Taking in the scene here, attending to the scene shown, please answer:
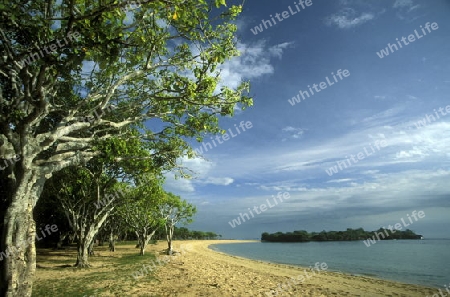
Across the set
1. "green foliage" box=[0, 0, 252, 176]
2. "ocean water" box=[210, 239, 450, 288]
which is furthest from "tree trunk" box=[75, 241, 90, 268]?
"ocean water" box=[210, 239, 450, 288]

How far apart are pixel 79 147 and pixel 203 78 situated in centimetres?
559

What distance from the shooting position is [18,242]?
654cm

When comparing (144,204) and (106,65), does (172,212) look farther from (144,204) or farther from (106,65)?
(106,65)

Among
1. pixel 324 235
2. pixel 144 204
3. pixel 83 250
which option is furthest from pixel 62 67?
pixel 324 235

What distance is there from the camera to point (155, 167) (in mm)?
14039

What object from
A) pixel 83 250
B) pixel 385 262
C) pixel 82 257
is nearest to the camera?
pixel 82 257

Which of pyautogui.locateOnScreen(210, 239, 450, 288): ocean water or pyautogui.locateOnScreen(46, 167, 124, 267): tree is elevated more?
pyautogui.locateOnScreen(46, 167, 124, 267): tree

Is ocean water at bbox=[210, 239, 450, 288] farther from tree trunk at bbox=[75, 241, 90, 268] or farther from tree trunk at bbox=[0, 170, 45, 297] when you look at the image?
tree trunk at bbox=[0, 170, 45, 297]

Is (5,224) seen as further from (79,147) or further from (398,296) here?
(398,296)

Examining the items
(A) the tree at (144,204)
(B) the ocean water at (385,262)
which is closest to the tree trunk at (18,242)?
(A) the tree at (144,204)

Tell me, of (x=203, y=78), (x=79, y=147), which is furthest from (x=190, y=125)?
(x=79, y=147)

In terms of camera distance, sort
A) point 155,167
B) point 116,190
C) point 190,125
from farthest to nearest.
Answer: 1. point 116,190
2. point 155,167
3. point 190,125

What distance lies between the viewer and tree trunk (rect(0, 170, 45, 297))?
623cm

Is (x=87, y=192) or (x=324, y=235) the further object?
(x=324, y=235)
